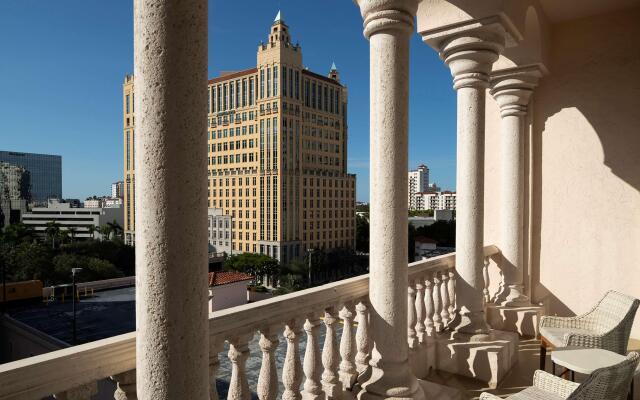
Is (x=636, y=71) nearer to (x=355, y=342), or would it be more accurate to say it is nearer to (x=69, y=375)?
(x=355, y=342)

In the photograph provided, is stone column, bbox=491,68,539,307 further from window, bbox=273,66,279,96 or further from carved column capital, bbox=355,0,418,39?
window, bbox=273,66,279,96

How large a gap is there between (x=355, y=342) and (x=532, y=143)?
6.74m

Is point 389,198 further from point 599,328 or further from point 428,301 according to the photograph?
point 599,328

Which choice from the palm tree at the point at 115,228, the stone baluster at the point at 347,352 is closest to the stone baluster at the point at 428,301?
the stone baluster at the point at 347,352

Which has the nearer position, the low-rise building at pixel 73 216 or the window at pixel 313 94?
the window at pixel 313 94

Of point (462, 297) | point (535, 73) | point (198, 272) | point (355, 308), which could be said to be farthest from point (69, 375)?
point (535, 73)

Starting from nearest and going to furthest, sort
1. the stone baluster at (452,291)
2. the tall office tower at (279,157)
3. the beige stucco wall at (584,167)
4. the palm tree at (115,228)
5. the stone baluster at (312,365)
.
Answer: the stone baluster at (312,365)
the stone baluster at (452,291)
the beige stucco wall at (584,167)
the tall office tower at (279,157)
the palm tree at (115,228)

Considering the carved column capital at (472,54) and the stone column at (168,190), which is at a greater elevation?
the carved column capital at (472,54)

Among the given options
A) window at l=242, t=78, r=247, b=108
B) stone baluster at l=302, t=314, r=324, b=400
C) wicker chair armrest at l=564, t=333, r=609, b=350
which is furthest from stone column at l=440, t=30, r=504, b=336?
window at l=242, t=78, r=247, b=108

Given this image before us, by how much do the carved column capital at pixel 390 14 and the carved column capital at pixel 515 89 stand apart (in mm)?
4761

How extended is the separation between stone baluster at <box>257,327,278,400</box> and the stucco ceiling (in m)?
8.09

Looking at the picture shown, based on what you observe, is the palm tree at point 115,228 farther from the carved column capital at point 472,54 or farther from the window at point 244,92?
the carved column capital at point 472,54

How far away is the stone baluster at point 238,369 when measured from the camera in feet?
10.6

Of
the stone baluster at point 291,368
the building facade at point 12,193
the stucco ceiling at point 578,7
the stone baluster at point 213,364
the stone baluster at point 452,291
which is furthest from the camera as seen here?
the building facade at point 12,193
